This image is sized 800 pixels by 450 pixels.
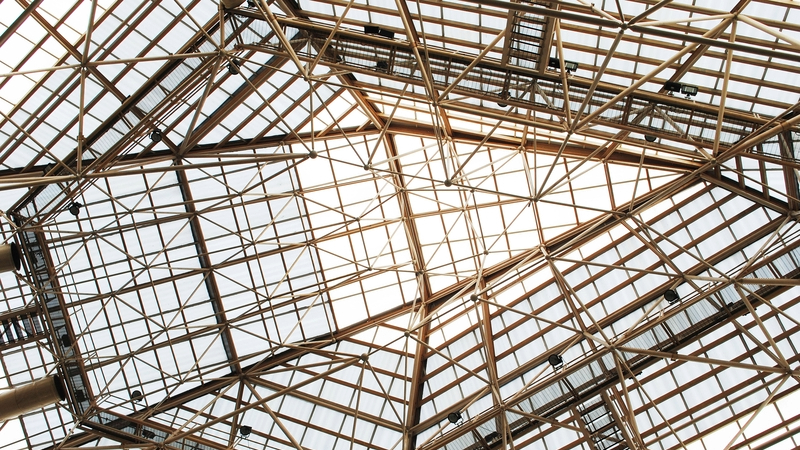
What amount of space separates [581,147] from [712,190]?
5.39 meters

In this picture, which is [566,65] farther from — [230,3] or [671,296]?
[671,296]

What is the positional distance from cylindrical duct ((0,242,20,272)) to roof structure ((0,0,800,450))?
33.6 inches

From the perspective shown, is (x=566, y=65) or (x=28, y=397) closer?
(x=566, y=65)

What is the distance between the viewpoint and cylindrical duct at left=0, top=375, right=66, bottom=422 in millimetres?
23922

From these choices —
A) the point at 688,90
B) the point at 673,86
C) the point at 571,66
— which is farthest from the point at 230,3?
the point at 688,90

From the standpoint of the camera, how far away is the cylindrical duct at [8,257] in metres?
23.5

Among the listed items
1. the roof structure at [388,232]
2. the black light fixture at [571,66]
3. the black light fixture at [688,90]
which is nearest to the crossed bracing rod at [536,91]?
the roof structure at [388,232]

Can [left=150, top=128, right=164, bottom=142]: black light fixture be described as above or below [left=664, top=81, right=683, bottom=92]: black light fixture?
above

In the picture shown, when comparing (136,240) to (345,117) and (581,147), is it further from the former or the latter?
(581,147)

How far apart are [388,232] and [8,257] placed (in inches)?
597

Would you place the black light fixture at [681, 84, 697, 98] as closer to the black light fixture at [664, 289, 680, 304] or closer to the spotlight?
the black light fixture at [664, 289, 680, 304]

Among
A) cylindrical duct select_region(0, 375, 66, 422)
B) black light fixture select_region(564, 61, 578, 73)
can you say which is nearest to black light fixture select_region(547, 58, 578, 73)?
black light fixture select_region(564, 61, 578, 73)

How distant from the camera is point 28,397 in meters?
24.1

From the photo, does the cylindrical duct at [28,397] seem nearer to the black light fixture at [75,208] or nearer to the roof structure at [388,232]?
the roof structure at [388,232]
